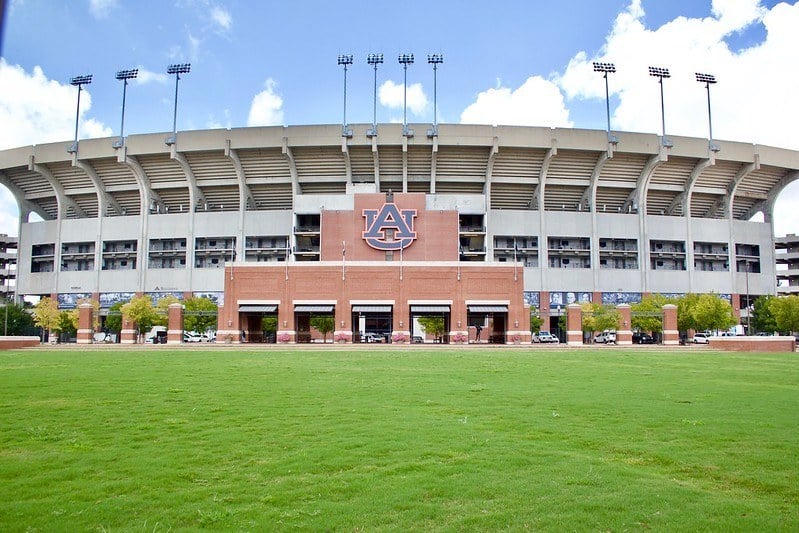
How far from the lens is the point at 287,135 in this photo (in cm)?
8938

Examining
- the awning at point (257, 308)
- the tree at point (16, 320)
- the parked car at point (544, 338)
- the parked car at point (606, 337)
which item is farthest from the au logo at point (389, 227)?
the tree at point (16, 320)

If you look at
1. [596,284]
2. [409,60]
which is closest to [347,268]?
[409,60]

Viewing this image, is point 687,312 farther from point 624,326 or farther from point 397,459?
point 397,459

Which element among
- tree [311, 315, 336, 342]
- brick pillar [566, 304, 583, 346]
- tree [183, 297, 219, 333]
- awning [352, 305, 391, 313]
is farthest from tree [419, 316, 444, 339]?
brick pillar [566, 304, 583, 346]

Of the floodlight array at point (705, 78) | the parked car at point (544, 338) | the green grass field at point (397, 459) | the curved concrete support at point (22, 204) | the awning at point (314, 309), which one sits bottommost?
the green grass field at point (397, 459)

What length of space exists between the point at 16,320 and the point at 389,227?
186 ft

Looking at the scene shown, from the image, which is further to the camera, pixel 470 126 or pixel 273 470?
pixel 470 126

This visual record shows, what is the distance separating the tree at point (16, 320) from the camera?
89.2 metres

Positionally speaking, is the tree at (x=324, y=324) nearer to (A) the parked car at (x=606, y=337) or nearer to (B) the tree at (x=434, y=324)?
(B) the tree at (x=434, y=324)

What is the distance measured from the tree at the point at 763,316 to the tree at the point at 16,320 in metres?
104

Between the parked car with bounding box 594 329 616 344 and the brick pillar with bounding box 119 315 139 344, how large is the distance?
190 feet

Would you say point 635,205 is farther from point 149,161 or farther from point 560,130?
point 149,161

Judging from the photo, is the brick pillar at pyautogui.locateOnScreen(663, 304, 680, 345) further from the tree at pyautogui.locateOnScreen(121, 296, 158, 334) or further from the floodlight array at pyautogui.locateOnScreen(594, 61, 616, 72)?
the tree at pyautogui.locateOnScreen(121, 296, 158, 334)

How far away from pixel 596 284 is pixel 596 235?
24.0 feet
